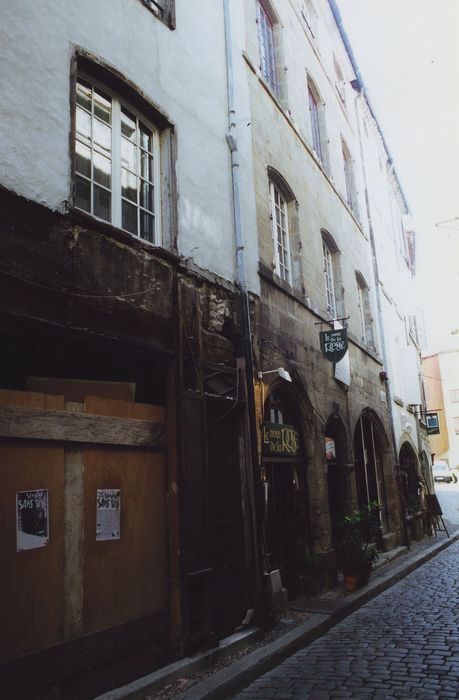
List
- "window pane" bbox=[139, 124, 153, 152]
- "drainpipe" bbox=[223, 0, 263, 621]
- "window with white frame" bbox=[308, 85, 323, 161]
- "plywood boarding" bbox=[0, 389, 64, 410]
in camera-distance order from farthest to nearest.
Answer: "window with white frame" bbox=[308, 85, 323, 161] → "drainpipe" bbox=[223, 0, 263, 621] → "window pane" bbox=[139, 124, 153, 152] → "plywood boarding" bbox=[0, 389, 64, 410]

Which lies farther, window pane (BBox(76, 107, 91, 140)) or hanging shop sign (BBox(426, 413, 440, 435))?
hanging shop sign (BBox(426, 413, 440, 435))

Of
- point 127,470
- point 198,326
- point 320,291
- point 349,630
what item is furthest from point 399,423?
point 127,470

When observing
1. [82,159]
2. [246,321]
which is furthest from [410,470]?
[82,159]

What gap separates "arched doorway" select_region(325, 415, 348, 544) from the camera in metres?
10.3

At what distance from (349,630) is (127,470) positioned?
137 inches

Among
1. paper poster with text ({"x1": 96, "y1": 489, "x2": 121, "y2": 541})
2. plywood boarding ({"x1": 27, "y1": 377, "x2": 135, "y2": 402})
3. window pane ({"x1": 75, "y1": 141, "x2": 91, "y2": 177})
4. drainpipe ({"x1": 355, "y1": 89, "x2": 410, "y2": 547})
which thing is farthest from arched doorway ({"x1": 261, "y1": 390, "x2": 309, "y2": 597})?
drainpipe ({"x1": 355, "y1": 89, "x2": 410, "y2": 547})

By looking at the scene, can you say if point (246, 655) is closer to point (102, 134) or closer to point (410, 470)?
point (102, 134)

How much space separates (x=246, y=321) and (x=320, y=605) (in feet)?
12.6

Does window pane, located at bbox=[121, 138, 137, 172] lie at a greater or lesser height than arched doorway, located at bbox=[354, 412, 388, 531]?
greater

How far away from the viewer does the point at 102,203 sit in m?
5.43

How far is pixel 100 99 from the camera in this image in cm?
568

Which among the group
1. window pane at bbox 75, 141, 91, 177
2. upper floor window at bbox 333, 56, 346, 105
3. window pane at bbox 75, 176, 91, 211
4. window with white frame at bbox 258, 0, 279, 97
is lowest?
window pane at bbox 75, 176, 91, 211

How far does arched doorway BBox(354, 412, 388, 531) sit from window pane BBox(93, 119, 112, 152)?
8.66 m

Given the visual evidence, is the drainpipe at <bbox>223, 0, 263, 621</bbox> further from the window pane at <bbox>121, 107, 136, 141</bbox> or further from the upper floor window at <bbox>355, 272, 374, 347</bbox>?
the upper floor window at <bbox>355, 272, 374, 347</bbox>
